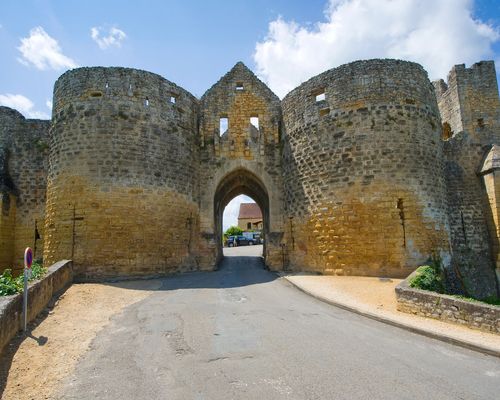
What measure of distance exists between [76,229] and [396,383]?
10506 mm

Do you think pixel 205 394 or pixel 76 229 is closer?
pixel 205 394

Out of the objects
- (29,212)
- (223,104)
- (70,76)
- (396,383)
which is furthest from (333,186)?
(29,212)

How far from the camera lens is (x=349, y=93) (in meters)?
12.2

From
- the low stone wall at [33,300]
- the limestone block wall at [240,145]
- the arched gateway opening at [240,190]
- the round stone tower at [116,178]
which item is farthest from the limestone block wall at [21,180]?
the arched gateway opening at [240,190]

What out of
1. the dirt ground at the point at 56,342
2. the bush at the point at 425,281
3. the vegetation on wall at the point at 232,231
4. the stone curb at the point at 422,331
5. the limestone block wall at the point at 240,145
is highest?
the limestone block wall at the point at 240,145

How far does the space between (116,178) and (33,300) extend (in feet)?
19.6

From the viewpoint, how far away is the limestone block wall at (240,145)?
14.6 m

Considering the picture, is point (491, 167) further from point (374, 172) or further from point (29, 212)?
point (29, 212)

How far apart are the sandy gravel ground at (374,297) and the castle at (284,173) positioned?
0.85m

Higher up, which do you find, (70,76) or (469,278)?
(70,76)

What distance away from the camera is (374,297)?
28.3 ft

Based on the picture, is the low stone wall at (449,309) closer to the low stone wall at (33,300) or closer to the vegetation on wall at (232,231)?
the low stone wall at (33,300)

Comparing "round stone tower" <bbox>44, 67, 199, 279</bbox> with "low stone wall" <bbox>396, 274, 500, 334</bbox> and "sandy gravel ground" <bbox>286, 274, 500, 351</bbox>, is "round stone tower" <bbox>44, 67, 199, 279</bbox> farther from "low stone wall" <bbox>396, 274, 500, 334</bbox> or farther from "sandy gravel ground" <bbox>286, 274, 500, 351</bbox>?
"low stone wall" <bbox>396, 274, 500, 334</bbox>

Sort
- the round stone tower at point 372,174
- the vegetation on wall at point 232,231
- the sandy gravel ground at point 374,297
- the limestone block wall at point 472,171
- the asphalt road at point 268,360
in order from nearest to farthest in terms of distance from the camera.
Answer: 1. the asphalt road at point 268,360
2. the sandy gravel ground at point 374,297
3. the round stone tower at point 372,174
4. the limestone block wall at point 472,171
5. the vegetation on wall at point 232,231
